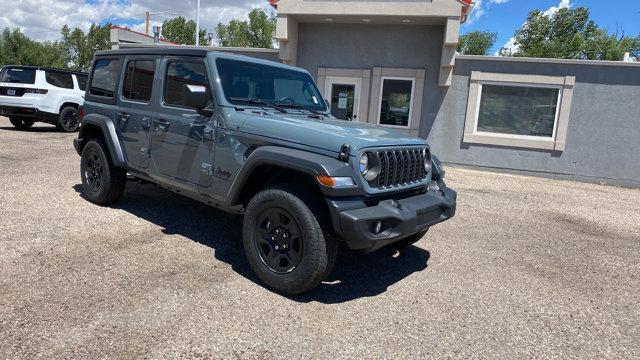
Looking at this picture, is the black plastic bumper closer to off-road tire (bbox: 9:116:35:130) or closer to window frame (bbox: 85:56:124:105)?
window frame (bbox: 85:56:124:105)

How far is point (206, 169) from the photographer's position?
13.8 ft

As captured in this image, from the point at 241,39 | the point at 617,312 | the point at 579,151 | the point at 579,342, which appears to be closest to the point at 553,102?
the point at 579,151

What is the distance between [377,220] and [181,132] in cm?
223

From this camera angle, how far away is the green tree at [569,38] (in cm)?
5203

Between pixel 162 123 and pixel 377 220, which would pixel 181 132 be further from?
pixel 377 220

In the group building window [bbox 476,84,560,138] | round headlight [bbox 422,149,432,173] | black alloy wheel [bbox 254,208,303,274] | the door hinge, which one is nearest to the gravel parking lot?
black alloy wheel [bbox 254,208,303,274]

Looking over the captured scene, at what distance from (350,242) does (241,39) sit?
67.5 metres

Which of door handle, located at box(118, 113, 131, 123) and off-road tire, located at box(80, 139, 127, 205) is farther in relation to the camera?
off-road tire, located at box(80, 139, 127, 205)

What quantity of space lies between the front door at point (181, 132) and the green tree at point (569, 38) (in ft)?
183

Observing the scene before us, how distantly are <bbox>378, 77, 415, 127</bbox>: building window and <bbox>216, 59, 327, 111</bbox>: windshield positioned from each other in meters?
7.23

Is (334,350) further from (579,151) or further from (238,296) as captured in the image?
(579,151)

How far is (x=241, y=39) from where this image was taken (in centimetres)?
6644

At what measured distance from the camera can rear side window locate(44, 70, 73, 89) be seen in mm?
12961

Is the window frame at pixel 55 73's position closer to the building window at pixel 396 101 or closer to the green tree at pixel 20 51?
the building window at pixel 396 101
